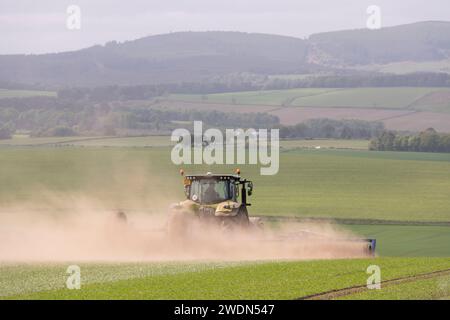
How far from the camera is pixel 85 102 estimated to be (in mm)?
132375

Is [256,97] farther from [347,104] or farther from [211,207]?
[211,207]

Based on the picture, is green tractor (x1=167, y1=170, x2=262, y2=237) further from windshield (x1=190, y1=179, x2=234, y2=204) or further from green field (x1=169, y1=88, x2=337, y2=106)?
green field (x1=169, y1=88, x2=337, y2=106)

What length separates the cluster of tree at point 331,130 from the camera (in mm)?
119125

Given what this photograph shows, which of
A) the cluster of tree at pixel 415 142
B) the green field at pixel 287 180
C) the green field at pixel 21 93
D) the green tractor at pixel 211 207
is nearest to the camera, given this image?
the green tractor at pixel 211 207

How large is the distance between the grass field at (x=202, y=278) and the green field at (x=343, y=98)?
110914 millimetres

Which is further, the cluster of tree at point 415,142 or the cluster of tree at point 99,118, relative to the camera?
the cluster of tree at point 99,118

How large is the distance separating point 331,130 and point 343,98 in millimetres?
34194

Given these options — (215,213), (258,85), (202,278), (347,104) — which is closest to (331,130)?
(347,104)

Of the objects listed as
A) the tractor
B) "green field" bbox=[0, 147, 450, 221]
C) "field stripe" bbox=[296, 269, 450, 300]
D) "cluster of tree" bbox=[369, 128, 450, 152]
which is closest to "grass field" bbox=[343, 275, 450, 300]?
"field stripe" bbox=[296, 269, 450, 300]

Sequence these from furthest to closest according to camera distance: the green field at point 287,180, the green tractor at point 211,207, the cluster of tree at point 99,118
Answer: the cluster of tree at point 99,118 < the green field at point 287,180 < the green tractor at point 211,207

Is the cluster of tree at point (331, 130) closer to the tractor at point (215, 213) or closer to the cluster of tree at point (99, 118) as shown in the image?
the cluster of tree at point (99, 118)

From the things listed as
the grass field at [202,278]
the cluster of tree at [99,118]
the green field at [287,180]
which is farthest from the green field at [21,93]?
the grass field at [202,278]

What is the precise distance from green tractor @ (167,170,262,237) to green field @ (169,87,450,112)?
106 metres

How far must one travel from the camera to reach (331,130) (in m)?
122
